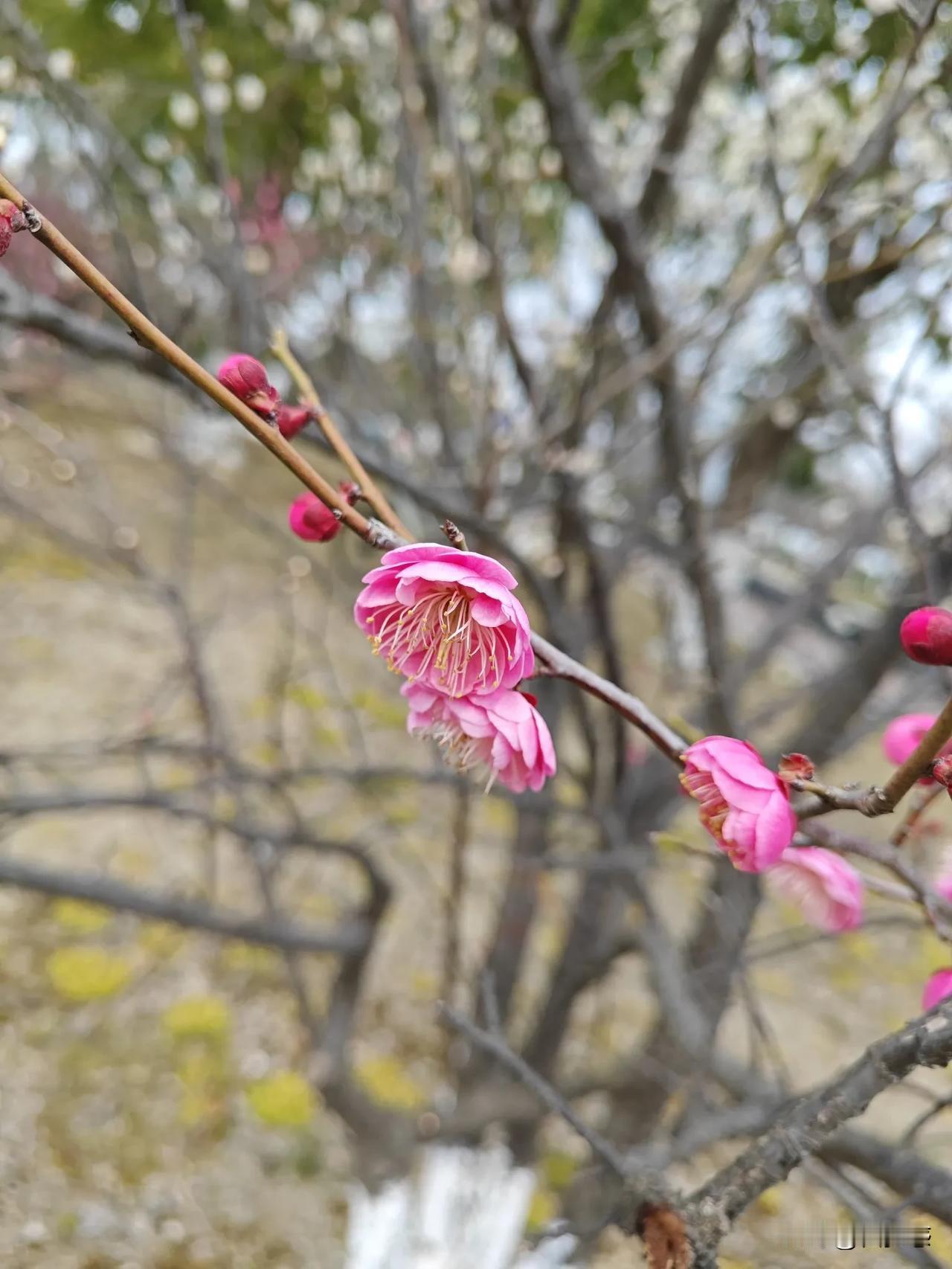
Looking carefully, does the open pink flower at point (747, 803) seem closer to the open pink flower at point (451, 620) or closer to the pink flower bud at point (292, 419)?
the open pink flower at point (451, 620)

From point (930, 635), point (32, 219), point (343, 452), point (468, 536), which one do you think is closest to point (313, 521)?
point (343, 452)

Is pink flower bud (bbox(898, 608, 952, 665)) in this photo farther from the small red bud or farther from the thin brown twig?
the thin brown twig

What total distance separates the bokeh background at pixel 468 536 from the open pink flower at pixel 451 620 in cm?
13

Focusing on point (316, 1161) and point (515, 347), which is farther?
point (316, 1161)

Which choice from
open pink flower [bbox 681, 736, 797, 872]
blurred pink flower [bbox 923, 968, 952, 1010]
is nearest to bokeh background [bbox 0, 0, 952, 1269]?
open pink flower [bbox 681, 736, 797, 872]

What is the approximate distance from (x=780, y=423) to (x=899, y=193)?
886 mm

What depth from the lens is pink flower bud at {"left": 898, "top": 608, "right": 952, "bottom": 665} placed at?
35 centimetres

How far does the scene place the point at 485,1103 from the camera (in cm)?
151

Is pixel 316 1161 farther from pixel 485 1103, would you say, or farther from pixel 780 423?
pixel 780 423

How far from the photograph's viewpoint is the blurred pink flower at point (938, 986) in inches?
18.5

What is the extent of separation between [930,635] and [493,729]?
0.66 ft

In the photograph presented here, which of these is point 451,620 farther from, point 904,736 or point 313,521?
point 904,736

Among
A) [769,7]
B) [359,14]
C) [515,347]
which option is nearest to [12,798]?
[515,347]

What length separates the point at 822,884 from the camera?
0.52m
